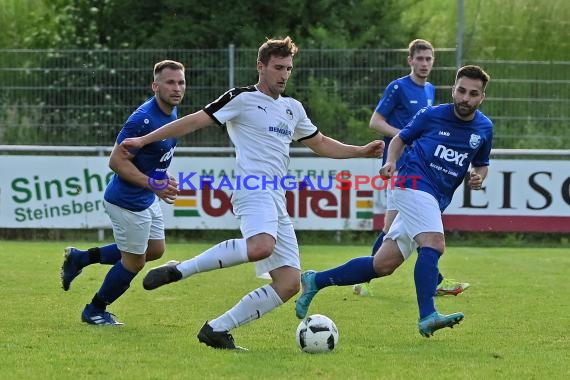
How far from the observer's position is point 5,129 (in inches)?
695

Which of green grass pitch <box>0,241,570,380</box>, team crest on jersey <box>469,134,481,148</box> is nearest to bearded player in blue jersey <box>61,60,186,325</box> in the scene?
green grass pitch <box>0,241,570,380</box>

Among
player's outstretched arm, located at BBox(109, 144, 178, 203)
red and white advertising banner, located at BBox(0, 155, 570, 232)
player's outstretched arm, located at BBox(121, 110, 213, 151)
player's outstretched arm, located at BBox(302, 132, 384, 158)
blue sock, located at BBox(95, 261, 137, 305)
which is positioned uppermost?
player's outstretched arm, located at BBox(121, 110, 213, 151)

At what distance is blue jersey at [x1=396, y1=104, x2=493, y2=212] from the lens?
7.81 m

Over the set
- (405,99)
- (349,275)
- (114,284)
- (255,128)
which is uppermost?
(255,128)

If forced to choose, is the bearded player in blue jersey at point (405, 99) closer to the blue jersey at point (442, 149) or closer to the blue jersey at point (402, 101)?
the blue jersey at point (402, 101)

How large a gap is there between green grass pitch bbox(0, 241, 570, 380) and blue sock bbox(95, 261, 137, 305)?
0.26m

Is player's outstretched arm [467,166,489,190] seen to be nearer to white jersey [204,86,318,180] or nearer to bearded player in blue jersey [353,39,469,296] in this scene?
white jersey [204,86,318,180]

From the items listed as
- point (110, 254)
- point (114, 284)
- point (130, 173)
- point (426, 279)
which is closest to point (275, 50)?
point (130, 173)

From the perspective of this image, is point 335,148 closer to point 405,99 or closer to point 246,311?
point 246,311

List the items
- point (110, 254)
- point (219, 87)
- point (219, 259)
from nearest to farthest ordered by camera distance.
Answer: point (219, 259) < point (110, 254) < point (219, 87)

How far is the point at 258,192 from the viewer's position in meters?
7.09

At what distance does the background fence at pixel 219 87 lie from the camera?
56.3ft

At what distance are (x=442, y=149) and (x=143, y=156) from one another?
2200 mm

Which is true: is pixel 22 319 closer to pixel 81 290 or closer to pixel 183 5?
pixel 81 290
